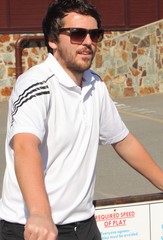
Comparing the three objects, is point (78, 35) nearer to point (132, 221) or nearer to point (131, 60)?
point (132, 221)

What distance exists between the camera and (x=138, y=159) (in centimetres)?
339

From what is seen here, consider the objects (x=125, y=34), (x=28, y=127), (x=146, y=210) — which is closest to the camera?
(x=28, y=127)

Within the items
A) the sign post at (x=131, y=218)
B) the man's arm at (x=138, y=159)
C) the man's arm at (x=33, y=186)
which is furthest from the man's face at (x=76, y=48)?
the sign post at (x=131, y=218)

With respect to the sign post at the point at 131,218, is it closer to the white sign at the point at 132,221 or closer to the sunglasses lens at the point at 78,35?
the white sign at the point at 132,221

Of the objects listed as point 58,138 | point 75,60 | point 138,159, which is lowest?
point 138,159

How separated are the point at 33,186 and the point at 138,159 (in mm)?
982

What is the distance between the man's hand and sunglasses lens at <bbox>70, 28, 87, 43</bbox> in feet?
2.95

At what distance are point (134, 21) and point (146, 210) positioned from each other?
15155 mm

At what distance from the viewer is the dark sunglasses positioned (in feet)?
9.55

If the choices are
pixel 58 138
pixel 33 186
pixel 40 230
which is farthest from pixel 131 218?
pixel 40 230

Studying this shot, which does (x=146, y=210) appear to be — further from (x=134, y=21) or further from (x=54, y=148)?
(x=134, y=21)

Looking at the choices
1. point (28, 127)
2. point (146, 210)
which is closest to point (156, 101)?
point (146, 210)

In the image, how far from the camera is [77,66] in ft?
9.75

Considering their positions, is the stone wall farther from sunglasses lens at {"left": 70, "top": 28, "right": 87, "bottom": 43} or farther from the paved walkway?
sunglasses lens at {"left": 70, "top": 28, "right": 87, "bottom": 43}
